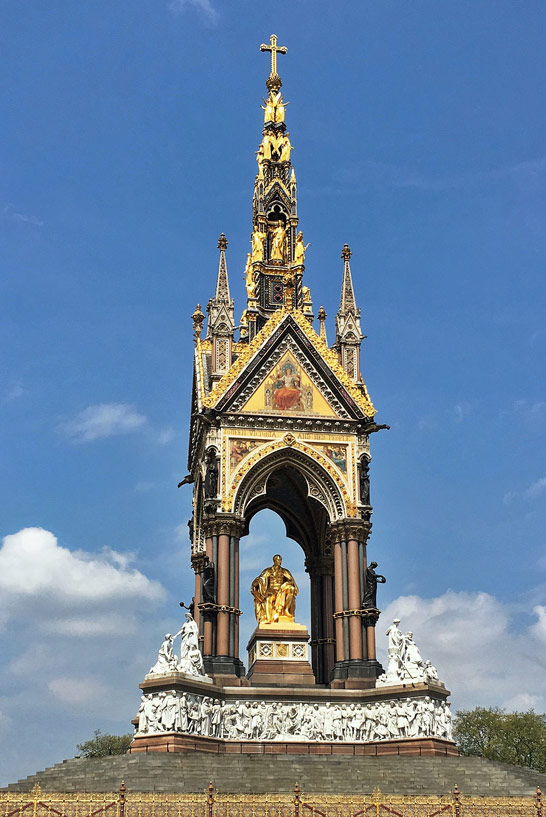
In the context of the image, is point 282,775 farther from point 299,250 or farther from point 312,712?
point 299,250

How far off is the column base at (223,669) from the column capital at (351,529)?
496 centimetres

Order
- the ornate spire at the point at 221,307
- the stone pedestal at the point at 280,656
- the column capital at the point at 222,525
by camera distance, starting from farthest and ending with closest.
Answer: the ornate spire at the point at 221,307 → the column capital at the point at 222,525 → the stone pedestal at the point at 280,656

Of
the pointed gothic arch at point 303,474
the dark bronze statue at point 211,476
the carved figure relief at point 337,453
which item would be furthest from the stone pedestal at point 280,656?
the carved figure relief at point 337,453

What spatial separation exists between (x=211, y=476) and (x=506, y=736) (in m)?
27.7

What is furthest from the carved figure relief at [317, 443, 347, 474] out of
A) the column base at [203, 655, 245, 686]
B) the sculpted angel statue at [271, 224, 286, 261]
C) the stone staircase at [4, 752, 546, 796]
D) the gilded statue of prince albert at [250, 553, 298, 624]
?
the stone staircase at [4, 752, 546, 796]

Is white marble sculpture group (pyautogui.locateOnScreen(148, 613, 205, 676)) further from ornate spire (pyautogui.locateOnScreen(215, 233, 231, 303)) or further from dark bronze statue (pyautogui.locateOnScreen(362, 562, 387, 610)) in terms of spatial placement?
ornate spire (pyautogui.locateOnScreen(215, 233, 231, 303))

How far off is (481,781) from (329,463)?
1108 centimetres

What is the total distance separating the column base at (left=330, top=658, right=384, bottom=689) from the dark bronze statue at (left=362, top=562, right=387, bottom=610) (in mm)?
1597

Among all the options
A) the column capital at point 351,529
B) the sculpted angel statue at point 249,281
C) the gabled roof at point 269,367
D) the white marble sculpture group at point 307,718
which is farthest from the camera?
the sculpted angel statue at point 249,281

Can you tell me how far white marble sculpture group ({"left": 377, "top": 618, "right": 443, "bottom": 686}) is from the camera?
92.1ft

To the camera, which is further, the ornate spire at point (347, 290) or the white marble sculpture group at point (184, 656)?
the ornate spire at point (347, 290)

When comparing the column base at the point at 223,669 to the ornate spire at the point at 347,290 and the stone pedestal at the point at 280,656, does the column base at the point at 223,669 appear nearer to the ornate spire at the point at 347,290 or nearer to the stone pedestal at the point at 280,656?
the stone pedestal at the point at 280,656

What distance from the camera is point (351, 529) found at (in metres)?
30.8

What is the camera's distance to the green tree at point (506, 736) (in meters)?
49.6
